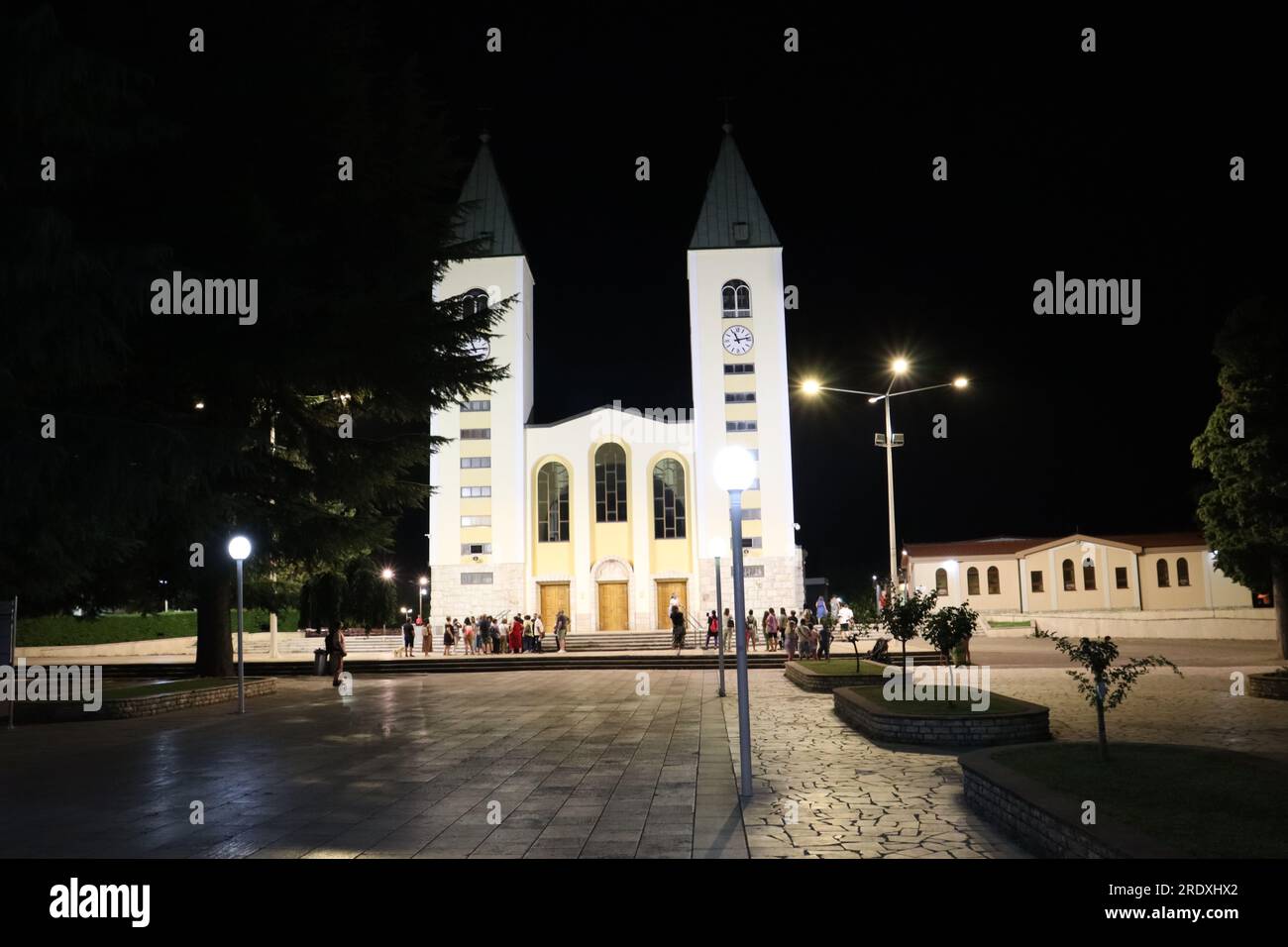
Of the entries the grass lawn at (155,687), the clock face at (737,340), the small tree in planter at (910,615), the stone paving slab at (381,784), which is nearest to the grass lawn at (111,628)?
the grass lawn at (155,687)

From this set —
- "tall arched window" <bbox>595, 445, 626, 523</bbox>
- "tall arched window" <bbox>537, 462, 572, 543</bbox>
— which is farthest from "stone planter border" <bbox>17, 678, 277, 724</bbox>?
"tall arched window" <bbox>595, 445, 626, 523</bbox>

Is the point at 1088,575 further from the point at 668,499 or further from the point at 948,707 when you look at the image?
the point at 948,707

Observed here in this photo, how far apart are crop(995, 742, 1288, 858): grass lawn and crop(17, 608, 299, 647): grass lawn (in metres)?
34.4

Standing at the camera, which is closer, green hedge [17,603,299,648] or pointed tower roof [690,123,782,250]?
green hedge [17,603,299,648]

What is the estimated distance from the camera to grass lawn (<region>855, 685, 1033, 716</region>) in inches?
460

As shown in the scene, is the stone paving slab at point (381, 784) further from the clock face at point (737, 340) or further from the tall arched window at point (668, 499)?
the clock face at point (737, 340)

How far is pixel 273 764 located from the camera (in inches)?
440

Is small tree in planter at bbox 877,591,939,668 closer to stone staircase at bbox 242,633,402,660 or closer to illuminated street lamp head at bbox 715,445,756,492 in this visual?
illuminated street lamp head at bbox 715,445,756,492

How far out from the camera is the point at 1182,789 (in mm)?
7008

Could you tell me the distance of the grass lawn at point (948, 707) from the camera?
11.7 meters

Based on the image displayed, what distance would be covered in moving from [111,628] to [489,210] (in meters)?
27.6

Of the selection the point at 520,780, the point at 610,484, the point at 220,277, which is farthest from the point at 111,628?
the point at 520,780

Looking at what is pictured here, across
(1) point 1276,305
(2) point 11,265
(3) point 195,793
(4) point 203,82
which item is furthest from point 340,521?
(1) point 1276,305
